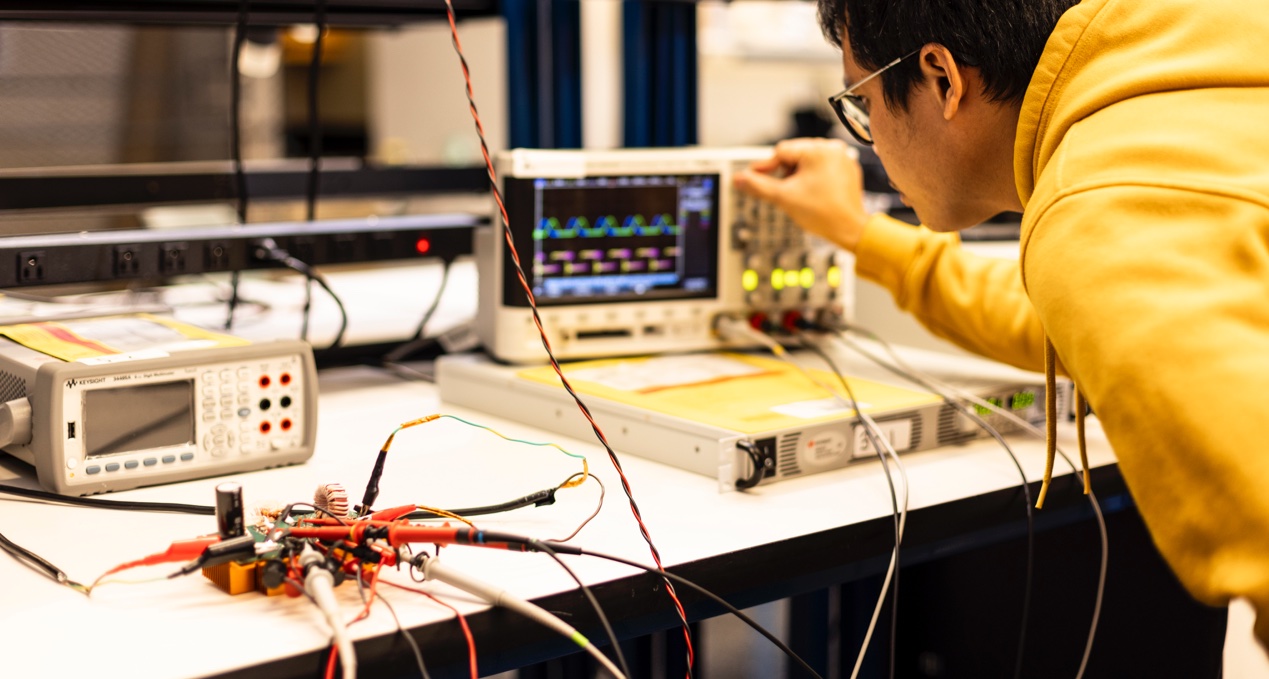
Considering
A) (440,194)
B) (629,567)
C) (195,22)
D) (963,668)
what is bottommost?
(963,668)

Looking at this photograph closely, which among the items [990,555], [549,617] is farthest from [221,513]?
[990,555]

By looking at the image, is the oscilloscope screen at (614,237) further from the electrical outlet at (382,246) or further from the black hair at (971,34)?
the black hair at (971,34)

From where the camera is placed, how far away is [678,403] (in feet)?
4.16

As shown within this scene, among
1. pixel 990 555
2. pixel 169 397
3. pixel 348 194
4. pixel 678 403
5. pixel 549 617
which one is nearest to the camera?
pixel 549 617

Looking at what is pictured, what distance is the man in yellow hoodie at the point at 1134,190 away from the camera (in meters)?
0.64

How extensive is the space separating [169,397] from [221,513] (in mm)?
312

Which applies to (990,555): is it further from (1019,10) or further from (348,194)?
(348,194)

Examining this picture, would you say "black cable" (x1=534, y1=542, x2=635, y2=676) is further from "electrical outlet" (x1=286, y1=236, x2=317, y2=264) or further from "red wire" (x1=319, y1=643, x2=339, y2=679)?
"electrical outlet" (x1=286, y1=236, x2=317, y2=264)

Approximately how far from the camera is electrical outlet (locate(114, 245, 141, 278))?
1336 millimetres

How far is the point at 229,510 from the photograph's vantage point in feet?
2.80

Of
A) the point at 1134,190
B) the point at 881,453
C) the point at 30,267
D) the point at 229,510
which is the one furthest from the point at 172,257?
the point at 1134,190

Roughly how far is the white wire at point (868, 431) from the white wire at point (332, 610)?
475 mm

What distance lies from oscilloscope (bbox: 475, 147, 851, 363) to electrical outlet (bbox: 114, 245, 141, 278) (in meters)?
0.42

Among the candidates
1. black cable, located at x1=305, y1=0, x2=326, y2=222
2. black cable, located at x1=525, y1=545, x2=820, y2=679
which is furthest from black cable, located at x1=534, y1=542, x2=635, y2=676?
black cable, located at x1=305, y1=0, x2=326, y2=222
